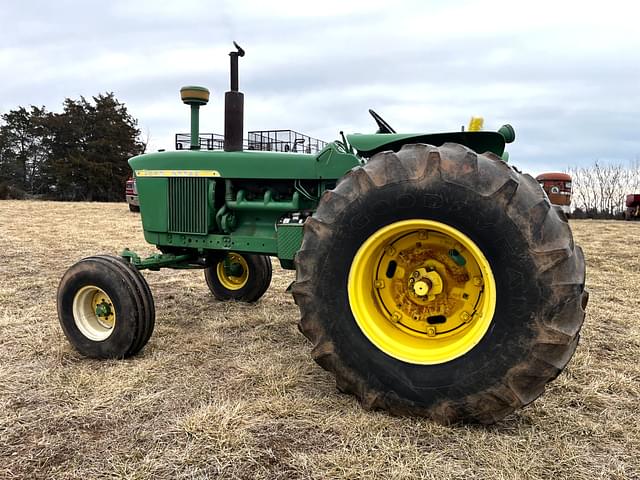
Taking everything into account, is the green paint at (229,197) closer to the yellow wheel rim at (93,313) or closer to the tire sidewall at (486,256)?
the yellow wheel rim at (93,313)

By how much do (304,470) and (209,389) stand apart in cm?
98

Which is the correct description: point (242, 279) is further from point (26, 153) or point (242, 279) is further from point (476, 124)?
point (26, 153)

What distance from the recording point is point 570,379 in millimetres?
2947

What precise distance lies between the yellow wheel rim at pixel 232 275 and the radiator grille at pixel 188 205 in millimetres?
1023

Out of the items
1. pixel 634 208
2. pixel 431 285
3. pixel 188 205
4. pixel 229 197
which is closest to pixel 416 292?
pixel 431 285

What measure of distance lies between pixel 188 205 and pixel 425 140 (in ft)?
6.53

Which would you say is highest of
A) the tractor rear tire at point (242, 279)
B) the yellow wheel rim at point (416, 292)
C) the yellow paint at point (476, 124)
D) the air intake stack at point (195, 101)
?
the air intake stack at point (195, 101)

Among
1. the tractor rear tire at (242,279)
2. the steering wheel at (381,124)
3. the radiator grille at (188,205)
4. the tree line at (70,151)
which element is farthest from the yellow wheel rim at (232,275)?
the tree line at (70,151)

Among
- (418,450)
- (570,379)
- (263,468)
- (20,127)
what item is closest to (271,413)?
(263,468)

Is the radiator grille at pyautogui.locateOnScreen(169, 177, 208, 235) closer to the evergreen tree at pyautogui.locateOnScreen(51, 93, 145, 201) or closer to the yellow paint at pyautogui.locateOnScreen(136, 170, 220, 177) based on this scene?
the yellow paint at pyautogui.locateOnScreen(136, 170, 220, 177)

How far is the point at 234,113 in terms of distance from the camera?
→ 369cm

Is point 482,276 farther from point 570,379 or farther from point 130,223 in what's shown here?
point 130,223

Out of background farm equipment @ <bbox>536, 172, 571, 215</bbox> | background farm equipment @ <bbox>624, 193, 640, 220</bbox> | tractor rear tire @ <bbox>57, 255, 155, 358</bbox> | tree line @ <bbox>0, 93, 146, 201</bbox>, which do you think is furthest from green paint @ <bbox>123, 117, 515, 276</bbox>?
tree line @ <bbox>0, 93, 146, 201</bbox>

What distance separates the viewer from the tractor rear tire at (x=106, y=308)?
319 centimetres
